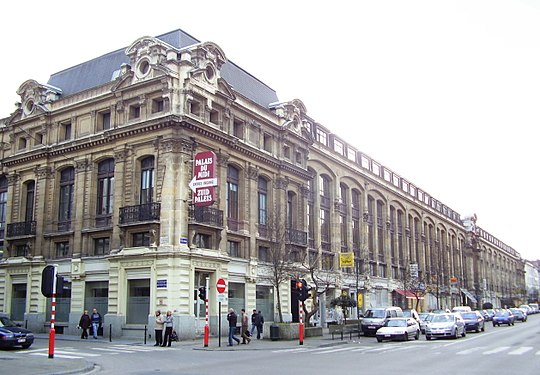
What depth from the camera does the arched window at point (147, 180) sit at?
34969 mm

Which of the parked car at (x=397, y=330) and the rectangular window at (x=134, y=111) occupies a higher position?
the rectangular window at (x=134, y=111)

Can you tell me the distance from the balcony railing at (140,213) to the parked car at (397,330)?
14.3 m

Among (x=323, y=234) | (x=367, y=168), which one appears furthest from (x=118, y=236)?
(x=367, y=168)

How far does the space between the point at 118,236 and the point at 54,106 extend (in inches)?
483

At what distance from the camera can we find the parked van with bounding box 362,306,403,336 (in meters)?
36.1

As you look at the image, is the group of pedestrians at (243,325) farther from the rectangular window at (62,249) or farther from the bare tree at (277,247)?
the rectangular window at (62,249)

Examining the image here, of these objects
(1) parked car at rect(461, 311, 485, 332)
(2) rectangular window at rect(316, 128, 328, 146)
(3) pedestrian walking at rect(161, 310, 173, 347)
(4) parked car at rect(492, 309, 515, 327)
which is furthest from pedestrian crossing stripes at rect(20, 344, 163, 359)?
(4) parked car at rect(492, 309, 515, 327)

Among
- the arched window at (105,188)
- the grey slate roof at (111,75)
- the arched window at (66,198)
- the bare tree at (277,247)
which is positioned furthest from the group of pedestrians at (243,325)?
the grey slate roof at (111,75)

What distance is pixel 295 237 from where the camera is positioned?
44.4 metres

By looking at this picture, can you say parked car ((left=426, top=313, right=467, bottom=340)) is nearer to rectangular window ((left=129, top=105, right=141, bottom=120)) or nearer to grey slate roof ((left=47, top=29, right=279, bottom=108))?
grey slate roof ((left=47, top=29, right=279, bottom=108))

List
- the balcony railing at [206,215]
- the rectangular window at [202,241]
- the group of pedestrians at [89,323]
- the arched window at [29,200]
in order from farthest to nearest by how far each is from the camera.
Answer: the arched window at [29,200] < the rectangular window at [202,241] < the balcony railing at [206,215] < the group of pedestrians at [89,323]

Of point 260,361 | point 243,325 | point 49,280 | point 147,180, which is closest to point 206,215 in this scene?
point 147,180

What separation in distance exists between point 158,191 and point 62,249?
10036mm

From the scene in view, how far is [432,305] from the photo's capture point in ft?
260
